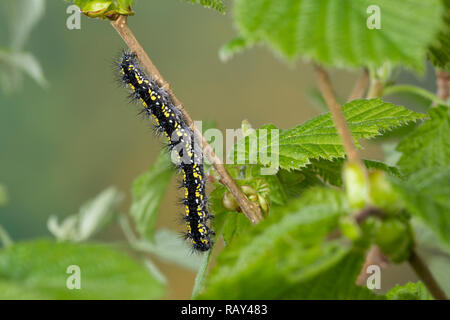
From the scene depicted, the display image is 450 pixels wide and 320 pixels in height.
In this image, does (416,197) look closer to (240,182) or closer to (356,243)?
(356,243)

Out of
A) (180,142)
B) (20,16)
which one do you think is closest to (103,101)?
(20,16)

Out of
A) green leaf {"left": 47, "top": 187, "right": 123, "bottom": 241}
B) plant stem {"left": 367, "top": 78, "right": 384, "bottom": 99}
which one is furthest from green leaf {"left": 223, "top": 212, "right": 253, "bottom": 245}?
green leaf {"left": 47, "top": 187, "right": 123, "bottom": 241}

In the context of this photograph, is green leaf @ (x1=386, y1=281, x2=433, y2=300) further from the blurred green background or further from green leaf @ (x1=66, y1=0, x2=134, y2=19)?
the blurred green background

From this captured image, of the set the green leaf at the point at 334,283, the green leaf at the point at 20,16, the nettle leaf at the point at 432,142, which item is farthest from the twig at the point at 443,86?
the green leaf at the point at 20,16

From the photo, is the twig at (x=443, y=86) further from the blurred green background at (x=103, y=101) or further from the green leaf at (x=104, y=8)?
the blurred green background at (x=103, y=101)

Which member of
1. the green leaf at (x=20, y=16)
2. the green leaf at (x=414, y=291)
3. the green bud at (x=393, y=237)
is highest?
the green leaf at (x=20, y=16)
